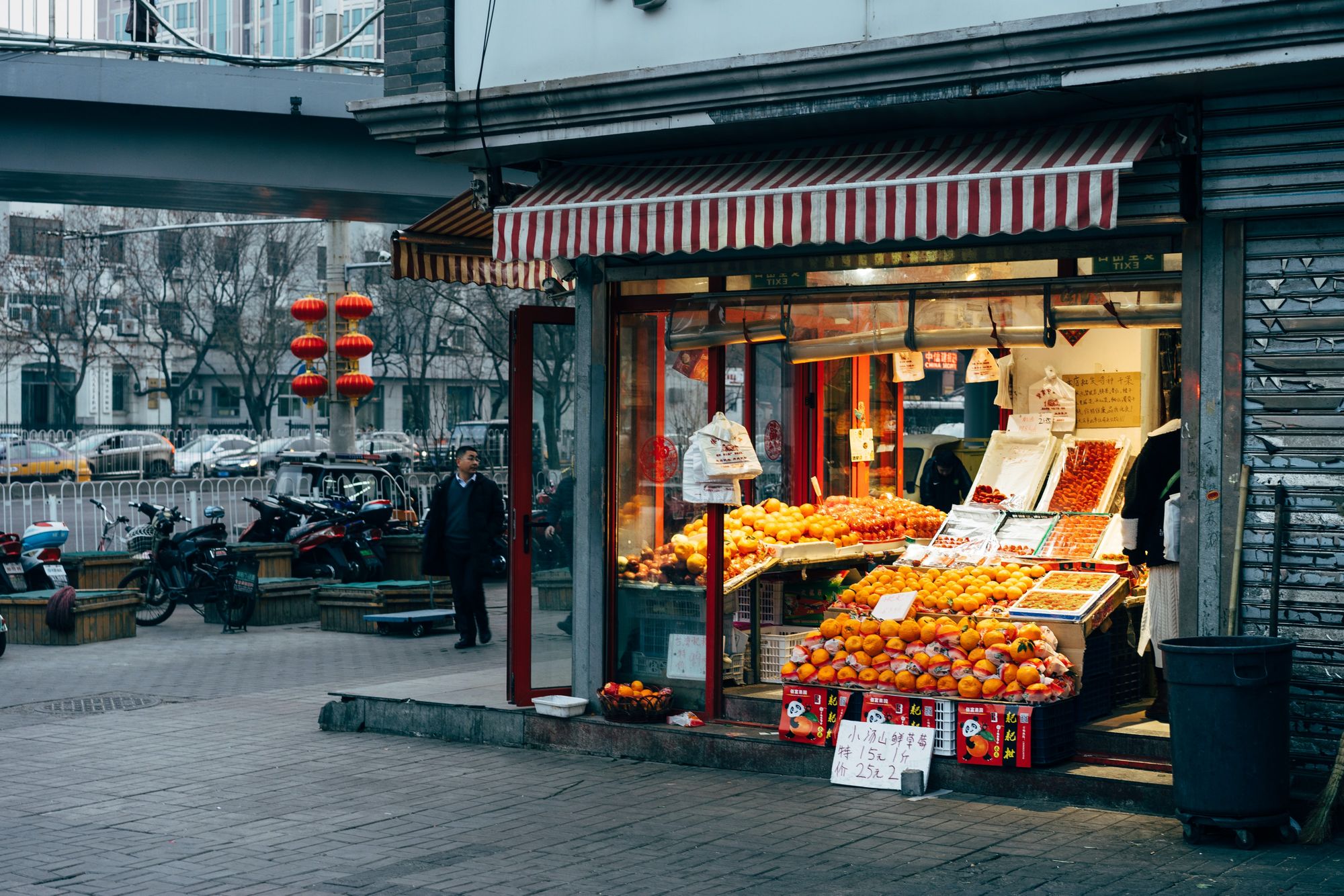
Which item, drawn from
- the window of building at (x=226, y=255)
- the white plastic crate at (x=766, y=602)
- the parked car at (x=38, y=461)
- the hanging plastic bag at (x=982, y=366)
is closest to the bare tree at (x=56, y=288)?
the window of building at (x=226, y=255)

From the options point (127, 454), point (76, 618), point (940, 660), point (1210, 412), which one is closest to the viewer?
point (1210, 412)

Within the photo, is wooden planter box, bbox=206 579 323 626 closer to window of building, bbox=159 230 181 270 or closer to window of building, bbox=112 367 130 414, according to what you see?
window of building, bbox=159 230 181 270

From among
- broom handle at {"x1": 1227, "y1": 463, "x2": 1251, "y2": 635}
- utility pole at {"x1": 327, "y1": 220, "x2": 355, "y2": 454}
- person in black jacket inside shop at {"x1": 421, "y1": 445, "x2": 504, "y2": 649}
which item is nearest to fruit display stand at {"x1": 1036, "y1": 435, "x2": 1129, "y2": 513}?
broom handle at {"x1": 1227, "y1": 463, "x2": 1251, "y2": 635}

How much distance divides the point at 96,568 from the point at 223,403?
5296cm

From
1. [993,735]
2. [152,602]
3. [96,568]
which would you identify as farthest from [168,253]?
[993,735]

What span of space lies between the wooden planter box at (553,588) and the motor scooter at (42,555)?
8064 mm

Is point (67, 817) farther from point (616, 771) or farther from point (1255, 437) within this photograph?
point (1255, 437)

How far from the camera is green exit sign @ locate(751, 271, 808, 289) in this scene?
905 cm

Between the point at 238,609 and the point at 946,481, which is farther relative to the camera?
Answer: the point at 238,609

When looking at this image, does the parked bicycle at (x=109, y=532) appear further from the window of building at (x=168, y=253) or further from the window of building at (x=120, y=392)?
the window of building at (x=120, y=392)

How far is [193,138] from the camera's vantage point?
1695cm

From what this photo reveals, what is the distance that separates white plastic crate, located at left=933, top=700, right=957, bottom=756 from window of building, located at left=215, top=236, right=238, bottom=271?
157ft

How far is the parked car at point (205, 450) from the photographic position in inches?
1756

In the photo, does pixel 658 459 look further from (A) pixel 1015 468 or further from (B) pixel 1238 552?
(B) pixel 1238 552
